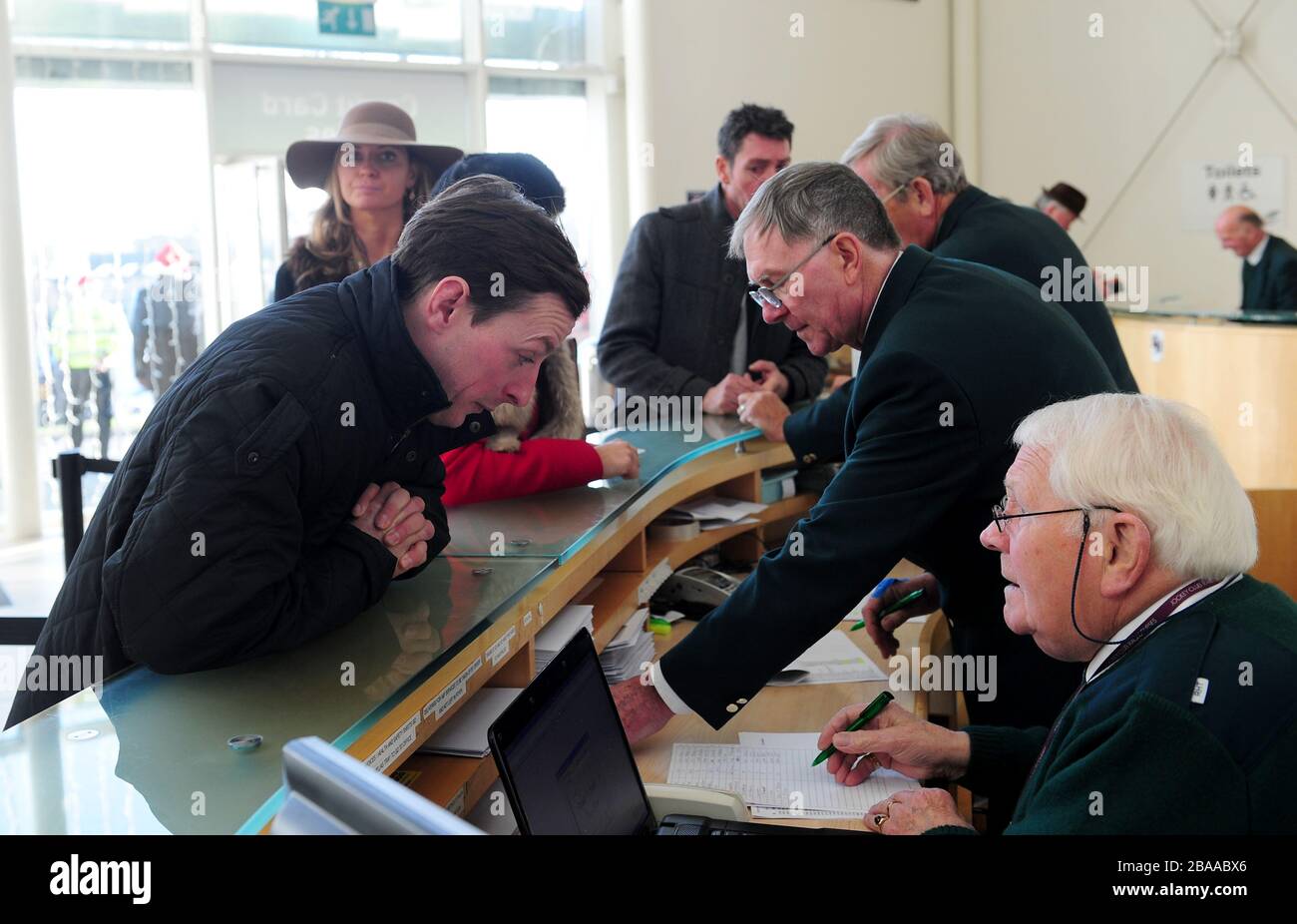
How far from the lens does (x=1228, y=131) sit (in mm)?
10117

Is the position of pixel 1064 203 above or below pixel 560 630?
above

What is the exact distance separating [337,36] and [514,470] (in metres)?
6.27

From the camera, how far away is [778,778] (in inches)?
87.8

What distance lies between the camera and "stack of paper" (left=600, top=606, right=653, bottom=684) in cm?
262

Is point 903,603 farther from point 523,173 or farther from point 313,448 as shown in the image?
point 313,448

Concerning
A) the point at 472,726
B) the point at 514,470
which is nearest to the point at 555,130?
the point at 514,470

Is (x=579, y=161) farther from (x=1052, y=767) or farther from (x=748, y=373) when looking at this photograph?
(x=1052, y=767)

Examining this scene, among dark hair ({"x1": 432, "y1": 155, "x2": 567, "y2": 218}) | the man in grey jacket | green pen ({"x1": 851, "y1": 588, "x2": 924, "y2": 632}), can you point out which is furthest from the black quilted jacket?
the man in grey jacket

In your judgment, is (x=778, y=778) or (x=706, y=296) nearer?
(x=778, y=778)

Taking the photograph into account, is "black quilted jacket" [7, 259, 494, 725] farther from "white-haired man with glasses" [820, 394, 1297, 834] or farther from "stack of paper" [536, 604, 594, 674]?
"white-haired man with glasses" [820, 394, 1297, 834]

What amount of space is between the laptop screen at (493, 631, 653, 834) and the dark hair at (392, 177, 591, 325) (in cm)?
50

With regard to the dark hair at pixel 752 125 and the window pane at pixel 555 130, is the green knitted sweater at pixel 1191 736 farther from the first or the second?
the window pane at pixel 555 130

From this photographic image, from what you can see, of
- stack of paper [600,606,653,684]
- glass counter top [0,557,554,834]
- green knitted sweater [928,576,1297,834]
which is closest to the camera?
glass counter top [0,557,554,834]

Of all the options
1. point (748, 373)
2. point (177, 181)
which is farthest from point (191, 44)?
point (748, 373)
